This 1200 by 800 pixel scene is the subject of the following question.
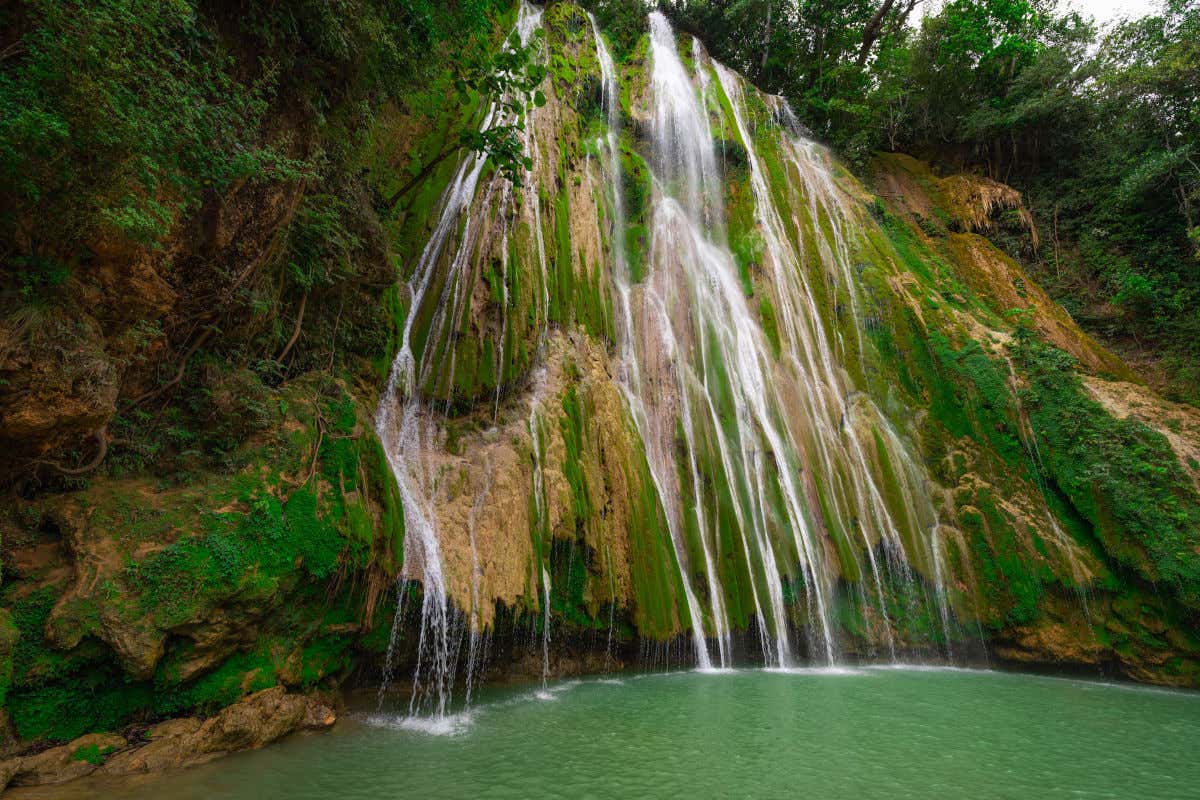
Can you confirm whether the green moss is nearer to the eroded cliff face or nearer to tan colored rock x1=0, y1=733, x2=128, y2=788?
the eroded cliff face

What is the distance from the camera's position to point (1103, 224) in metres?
18.5

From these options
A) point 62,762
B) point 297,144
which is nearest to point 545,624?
point 62,762

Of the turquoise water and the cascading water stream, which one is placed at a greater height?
the cascading water stream

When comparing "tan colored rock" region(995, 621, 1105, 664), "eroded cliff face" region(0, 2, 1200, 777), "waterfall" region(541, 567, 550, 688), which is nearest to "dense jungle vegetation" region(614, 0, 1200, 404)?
"eroded cliff face" region(0, 2, 1200, 777)

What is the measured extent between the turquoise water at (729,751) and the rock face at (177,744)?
7.1 inches

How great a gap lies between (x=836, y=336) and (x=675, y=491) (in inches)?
279

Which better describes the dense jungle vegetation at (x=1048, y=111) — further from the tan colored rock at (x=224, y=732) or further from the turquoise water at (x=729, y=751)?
the tan colored rock at (x=224, y=732)

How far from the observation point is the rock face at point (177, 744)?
3676 millimetres

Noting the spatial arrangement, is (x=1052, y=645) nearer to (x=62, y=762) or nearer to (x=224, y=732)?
(x=224, y=732)

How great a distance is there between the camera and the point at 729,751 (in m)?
5.00

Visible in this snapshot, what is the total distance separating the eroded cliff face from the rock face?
0.18m

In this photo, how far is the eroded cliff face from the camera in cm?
441

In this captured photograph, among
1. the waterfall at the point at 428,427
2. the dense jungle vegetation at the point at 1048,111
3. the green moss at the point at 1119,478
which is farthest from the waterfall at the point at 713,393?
the dense jungle vegetation at the point at 1048,111

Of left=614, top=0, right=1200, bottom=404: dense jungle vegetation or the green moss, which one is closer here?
the green moss
